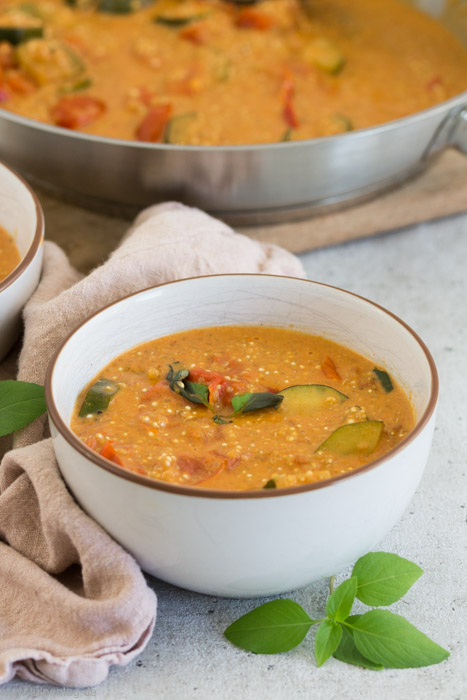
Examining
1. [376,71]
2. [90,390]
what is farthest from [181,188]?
[376,71]

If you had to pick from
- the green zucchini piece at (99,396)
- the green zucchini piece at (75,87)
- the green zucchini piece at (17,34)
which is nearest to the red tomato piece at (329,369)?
the green zucchini piece at (99,396)

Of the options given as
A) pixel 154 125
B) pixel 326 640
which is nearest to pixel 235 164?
pixel 154 125

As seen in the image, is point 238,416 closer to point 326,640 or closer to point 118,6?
point 326,640

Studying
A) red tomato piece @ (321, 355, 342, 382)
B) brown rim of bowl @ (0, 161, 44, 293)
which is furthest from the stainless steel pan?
red tomato piece @ (321, 355, 342, 382)

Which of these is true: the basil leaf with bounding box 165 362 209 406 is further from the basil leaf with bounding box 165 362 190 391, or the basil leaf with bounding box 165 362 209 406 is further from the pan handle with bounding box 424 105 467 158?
the pan handle with bounding box 424 105 467 158

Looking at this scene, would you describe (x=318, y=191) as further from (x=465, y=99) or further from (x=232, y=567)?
(x=232, y=567)

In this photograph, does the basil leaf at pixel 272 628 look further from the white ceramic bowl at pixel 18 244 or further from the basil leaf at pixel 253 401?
the white ceramic bowl at pixel 18 244

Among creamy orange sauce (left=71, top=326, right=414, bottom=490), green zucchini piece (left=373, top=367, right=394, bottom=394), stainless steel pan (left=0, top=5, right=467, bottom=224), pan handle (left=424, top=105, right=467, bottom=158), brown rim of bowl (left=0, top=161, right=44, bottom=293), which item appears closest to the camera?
creamy orange sauce (left=71, top=326, right=414, bottom=490)
